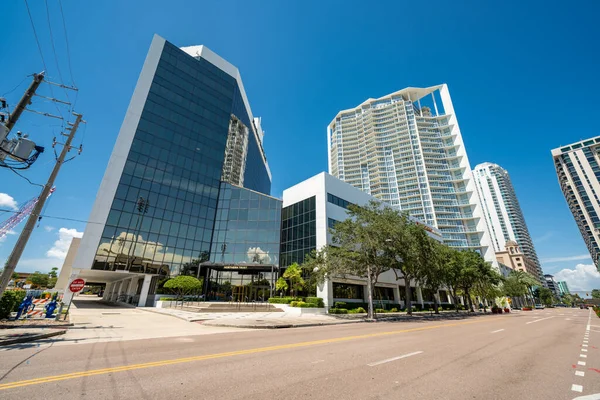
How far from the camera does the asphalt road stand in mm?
4535

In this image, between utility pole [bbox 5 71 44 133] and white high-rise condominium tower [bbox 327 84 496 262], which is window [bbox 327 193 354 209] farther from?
white high-rise condominium tower [bbox 327 84 496 262]

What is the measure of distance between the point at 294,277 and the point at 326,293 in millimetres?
4481

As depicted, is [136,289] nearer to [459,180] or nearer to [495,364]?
[495,364]

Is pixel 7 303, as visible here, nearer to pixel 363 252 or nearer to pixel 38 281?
pixel 363 252

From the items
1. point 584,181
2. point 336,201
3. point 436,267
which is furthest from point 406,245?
point 584,181

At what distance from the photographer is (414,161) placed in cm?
9756

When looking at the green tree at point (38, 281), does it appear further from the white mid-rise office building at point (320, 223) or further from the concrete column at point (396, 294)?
the concrete column at point (396, 294)

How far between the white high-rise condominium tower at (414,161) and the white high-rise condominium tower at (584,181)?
2021 inches

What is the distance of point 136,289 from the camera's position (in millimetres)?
35469

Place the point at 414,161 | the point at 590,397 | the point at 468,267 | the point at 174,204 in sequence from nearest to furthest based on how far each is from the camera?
the point at 590,397 → the point at 174,204 → the point at 468,267 → the point at 414,161

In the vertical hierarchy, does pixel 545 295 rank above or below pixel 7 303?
above

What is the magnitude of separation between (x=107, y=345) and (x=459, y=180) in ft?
348

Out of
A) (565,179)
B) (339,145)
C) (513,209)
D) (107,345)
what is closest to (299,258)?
(107,345)

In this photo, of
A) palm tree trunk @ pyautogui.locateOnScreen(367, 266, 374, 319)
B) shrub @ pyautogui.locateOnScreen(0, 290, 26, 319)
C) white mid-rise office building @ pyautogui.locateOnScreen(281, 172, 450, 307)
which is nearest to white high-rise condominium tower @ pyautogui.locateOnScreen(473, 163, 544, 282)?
white mid-rise office building @ pyautogui.locateOnScreen(281, 172, 450, 307)
